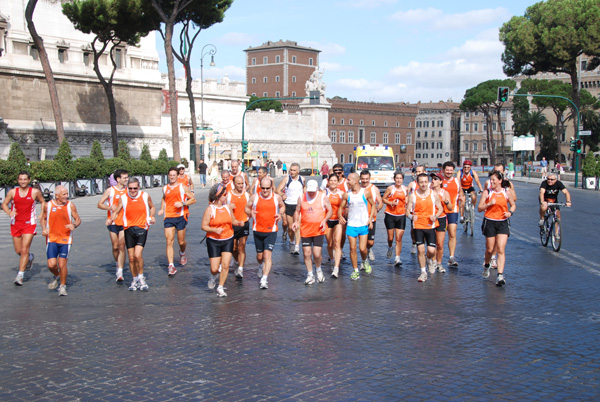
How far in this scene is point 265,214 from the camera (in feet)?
31.8

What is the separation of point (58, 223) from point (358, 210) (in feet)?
14.5

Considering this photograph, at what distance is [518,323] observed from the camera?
7488 millimetres

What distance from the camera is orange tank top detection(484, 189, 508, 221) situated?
10086 millimetres

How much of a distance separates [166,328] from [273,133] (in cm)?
6601

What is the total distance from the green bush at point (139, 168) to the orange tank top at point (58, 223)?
2520 centimetres

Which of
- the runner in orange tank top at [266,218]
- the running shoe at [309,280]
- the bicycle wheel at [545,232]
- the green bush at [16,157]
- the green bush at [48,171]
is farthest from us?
the green bush at [48,171]

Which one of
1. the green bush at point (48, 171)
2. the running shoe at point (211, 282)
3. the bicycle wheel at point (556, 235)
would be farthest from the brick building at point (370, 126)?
the running shoe at point (211, 282)

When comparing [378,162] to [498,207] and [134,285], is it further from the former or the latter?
[134,285]

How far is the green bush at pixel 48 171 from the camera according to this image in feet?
85.5

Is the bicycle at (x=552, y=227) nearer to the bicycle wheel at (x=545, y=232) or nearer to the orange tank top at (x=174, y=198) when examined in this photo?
the bicycle wheel at (x=545, y=232)

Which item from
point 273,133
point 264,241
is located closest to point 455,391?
point 264,241

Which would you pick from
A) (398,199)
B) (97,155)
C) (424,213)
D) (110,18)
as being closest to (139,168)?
(97,155)

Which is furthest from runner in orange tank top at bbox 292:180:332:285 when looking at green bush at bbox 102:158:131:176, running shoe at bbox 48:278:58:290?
green bush at bbox 102:158:131:176

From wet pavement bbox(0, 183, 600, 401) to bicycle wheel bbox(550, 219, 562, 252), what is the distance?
4.84 feet
